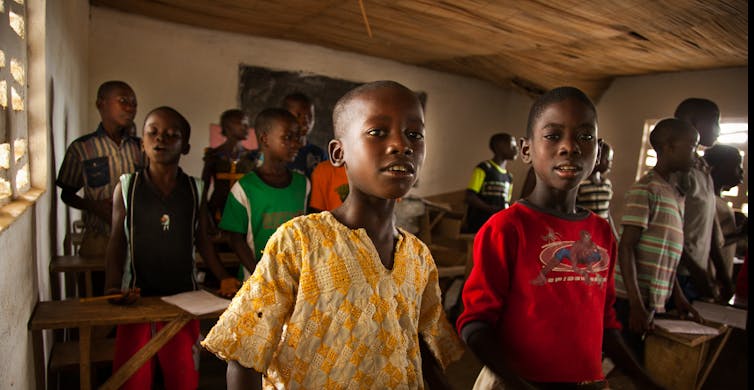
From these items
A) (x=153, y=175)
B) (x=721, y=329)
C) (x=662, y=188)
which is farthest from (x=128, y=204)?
(x=721, y=329)

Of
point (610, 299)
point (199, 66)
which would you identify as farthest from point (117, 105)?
point (610, 299)

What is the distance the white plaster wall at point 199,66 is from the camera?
4.73 meters

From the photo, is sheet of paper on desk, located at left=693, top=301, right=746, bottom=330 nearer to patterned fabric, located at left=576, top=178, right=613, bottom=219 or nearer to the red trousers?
patterned fabric, located at left=576, top=178, right=613, bottom=219

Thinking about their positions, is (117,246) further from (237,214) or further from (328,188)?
(328,188)

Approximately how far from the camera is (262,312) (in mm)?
999

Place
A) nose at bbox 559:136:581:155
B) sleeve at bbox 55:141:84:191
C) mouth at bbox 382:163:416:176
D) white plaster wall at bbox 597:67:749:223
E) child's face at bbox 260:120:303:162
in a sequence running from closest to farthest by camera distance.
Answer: mouth at bbox 382:163:416:176 < nose at bbox 559:136:581:155 < child's face at bbox 260:120:303:162 < sleeve at bbox 55:141:84:191 < white plaster wall at bbox 597:67:749:223

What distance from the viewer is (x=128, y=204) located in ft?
7.20

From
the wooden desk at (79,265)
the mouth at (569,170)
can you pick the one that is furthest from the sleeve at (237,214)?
the mouth at (569,170)

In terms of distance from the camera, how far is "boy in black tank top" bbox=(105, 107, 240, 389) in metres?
2.16

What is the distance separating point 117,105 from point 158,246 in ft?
4.32

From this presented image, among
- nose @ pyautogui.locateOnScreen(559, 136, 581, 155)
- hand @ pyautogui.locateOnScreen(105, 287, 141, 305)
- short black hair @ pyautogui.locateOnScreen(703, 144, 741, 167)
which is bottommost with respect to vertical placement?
hand @ pyautogui.locateOnScreen(105, 287, 141, 305)

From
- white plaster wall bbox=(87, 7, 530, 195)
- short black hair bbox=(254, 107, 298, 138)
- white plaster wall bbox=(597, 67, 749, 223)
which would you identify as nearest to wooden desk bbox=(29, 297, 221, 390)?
short black hair bbox=(254, 107, 298, 138)

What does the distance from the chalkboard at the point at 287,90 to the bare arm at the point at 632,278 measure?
4.22 metres

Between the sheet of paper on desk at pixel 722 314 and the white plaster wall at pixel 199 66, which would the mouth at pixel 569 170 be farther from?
the white plaster wall at pixel 199 66
